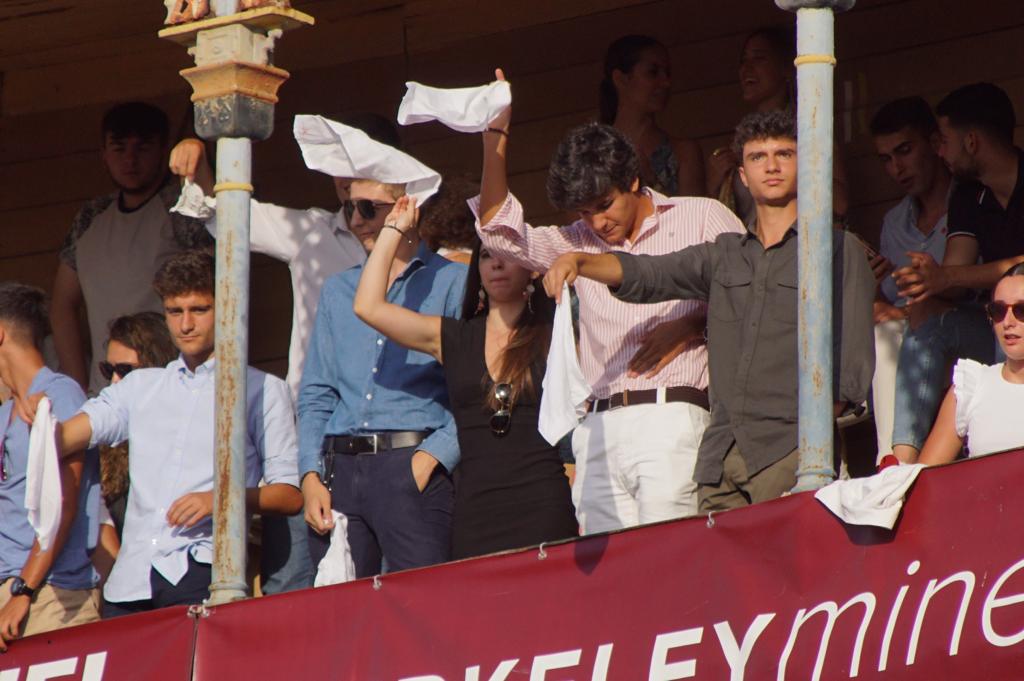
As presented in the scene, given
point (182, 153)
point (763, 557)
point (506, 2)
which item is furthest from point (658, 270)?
point (506, 2)

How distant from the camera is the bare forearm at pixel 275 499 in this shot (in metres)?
6.91

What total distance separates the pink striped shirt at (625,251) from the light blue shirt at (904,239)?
1026mm

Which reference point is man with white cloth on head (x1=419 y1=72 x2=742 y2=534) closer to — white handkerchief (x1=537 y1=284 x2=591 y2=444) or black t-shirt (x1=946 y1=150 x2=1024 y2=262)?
white handkerchief (x1=537 y1=284 x2=591 y2=444)

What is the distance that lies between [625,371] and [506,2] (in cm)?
371

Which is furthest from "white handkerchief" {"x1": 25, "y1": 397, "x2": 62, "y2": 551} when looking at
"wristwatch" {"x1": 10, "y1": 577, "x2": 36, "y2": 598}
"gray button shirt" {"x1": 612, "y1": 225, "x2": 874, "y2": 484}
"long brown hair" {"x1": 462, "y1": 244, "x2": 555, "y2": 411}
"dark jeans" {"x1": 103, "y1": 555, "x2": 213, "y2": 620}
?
"gray button shirt" {"x1": 612, "y1": 225, "x2": 874, "y2": 484}

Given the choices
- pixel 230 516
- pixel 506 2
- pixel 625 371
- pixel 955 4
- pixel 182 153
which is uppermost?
pixel 506 2

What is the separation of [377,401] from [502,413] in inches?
23.4

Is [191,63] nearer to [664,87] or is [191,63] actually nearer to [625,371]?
[664,87]

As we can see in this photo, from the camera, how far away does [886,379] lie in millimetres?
7043

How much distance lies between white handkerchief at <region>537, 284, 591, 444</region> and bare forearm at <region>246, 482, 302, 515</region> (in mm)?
1449

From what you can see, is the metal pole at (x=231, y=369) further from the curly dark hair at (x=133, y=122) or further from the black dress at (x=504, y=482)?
the curly dark hair at (x=133, y=122)

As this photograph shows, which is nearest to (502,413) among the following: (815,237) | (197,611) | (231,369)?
(231,369)

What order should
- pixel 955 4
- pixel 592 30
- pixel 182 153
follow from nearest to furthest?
pixel 182 153 < pixel 955 4 < pixel 592 30

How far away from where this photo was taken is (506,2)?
9578 millimetres
